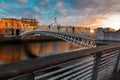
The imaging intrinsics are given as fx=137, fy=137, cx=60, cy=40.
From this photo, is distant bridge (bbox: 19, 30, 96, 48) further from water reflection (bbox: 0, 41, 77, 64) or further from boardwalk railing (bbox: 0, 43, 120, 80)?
boardwalk railing (bbox: 0, 43, 120, 80)

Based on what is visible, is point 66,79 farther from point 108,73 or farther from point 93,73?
point 108,73

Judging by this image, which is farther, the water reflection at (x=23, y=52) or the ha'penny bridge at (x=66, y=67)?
the water reflection at (x=23, y=52)

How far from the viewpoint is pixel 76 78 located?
222 cm

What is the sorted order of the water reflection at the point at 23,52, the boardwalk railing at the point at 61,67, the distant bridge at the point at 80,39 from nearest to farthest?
the boardwalk railing at the point at 61,67, the distant bridge at the point at 80,39, the water reflection at the point at 23,52

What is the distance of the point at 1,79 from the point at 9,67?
0.22 metres

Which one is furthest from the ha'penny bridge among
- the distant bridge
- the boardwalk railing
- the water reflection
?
the water reflection

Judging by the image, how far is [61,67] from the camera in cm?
199

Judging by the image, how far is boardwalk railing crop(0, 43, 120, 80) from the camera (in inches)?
48.7

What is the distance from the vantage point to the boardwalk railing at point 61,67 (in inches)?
48.7

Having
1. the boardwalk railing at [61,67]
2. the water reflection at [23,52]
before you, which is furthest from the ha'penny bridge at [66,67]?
the water reflection at [23,52]

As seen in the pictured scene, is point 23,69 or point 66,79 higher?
point 23,69

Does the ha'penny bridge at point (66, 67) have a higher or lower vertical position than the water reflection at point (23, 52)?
higher

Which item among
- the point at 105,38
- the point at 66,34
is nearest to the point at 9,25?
the point at 66,34

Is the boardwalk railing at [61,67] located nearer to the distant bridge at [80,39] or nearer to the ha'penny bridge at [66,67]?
the ha'penny bridge at [66,67]
